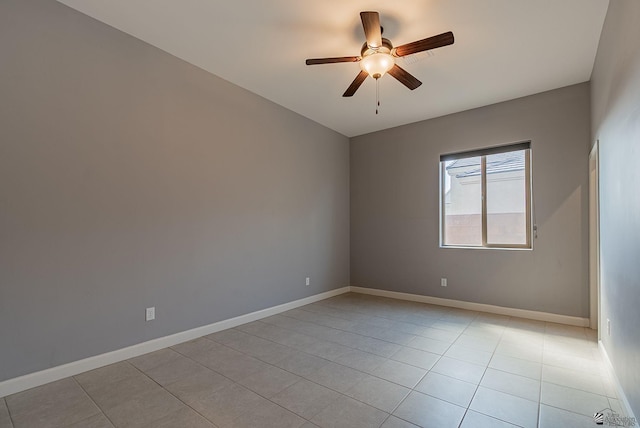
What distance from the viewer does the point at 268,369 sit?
2496 mm

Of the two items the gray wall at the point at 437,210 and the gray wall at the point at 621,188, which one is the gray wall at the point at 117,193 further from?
the gray wall at the point at 621,188

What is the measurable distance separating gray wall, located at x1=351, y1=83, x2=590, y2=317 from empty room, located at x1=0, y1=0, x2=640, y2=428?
28 mm

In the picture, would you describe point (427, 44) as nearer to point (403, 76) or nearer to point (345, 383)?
point (403, 76)

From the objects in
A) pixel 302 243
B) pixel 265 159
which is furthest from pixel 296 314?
pixel 265 159

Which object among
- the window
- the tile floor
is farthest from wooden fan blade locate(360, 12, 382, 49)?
the window

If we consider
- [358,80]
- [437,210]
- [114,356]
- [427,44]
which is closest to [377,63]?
[358,80]

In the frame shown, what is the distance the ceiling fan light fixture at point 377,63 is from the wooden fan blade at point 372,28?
0.10 meters

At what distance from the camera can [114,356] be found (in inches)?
103

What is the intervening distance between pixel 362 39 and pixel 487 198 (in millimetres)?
2899

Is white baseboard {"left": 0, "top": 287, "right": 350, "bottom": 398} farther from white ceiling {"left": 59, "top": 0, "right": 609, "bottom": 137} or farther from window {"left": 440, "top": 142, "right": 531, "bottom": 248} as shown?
window {"left": 440, "top": 142, "right": 531, "bottom": 248}

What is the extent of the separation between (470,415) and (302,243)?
3093 mm

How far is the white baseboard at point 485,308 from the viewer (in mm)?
3633

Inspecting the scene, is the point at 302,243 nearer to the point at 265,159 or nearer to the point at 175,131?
the point at 265,159

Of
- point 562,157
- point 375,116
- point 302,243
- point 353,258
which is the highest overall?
point 375,116
